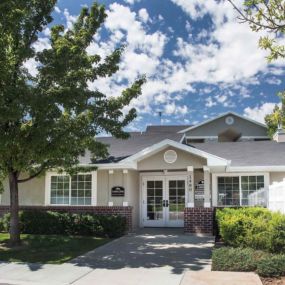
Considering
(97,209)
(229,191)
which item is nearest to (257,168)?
(229,191)

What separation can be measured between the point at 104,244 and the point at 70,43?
6.69 meters

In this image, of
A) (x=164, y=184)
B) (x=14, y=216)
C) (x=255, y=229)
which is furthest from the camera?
(x=164, y=184)

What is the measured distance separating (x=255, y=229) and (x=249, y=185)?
689 centimetres

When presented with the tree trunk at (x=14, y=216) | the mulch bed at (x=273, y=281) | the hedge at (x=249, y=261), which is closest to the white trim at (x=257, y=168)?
the hedge at (x=249, y=261)

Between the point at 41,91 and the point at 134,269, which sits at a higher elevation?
the point at 41,91

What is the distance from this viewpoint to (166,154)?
56.9ft

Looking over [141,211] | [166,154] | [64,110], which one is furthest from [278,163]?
[64,110]

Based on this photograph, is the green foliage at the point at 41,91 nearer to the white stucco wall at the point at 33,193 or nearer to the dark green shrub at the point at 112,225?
the dark green shrub at the point at 112,225

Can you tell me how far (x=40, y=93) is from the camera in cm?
1190

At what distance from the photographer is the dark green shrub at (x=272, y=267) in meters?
9.03

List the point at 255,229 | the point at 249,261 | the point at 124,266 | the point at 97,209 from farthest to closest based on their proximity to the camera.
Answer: the point at 97,209 → the point at 255,229 → the point at 124,266 → the point at 249,261

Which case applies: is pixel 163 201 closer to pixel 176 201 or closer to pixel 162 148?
pixel 176 201

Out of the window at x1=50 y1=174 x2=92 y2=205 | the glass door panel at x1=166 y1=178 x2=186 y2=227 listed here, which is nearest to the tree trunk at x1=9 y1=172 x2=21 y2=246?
the window at x1=50 y1=174 x2=92 y2=205

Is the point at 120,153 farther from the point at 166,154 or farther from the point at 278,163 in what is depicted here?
the point at 278,163
